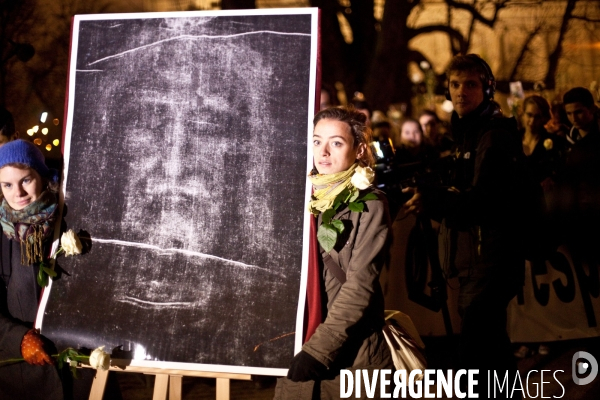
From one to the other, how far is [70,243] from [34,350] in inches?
20.2

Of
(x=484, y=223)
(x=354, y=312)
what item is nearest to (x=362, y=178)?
(x=354, y=312)

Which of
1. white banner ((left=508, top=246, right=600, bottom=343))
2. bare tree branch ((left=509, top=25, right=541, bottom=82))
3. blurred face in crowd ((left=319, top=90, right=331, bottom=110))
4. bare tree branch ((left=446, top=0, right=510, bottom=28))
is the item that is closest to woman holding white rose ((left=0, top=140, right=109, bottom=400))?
blurred face in crowd ((left=319, top=90, right=331, bottom=110))

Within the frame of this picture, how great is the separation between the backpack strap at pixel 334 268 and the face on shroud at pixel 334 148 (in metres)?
0.38

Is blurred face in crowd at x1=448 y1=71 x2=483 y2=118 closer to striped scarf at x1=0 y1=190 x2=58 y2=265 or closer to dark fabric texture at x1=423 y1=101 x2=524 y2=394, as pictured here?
dark fabric texture at x1=423 y1=101 x2=524 y2=394

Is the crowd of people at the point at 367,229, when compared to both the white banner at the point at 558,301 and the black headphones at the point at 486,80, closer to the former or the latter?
the black headphones at the point at 486,80

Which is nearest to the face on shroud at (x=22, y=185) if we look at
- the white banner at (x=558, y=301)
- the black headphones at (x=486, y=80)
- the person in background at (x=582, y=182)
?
the black headphones at (x=486, y=80)

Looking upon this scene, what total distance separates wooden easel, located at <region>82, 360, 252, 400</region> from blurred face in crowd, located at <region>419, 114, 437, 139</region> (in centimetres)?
579

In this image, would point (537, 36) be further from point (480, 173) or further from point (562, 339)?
point (480, 173)

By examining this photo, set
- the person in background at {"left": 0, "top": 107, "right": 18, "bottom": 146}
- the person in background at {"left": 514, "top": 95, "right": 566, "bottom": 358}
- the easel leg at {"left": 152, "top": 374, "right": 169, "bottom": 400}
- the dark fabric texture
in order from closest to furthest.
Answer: the easel leg at {"left": 152, "top": 374, "right": 169, "bottom": 400} < the dark fabric texture < the person in background at {"left": 0, "top": 107, "right": 18, "bottom": 146} < the person in background at {"left": 514, "top": 95, "right": 566, "bottom": 358}

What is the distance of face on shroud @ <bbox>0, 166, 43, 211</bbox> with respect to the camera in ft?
11.3

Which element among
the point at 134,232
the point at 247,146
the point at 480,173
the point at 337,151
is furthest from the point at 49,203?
the point at 480,173

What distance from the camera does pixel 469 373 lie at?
3.84m

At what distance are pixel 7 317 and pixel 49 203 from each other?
24.7 inches

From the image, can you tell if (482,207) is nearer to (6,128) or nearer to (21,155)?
(21,155)
